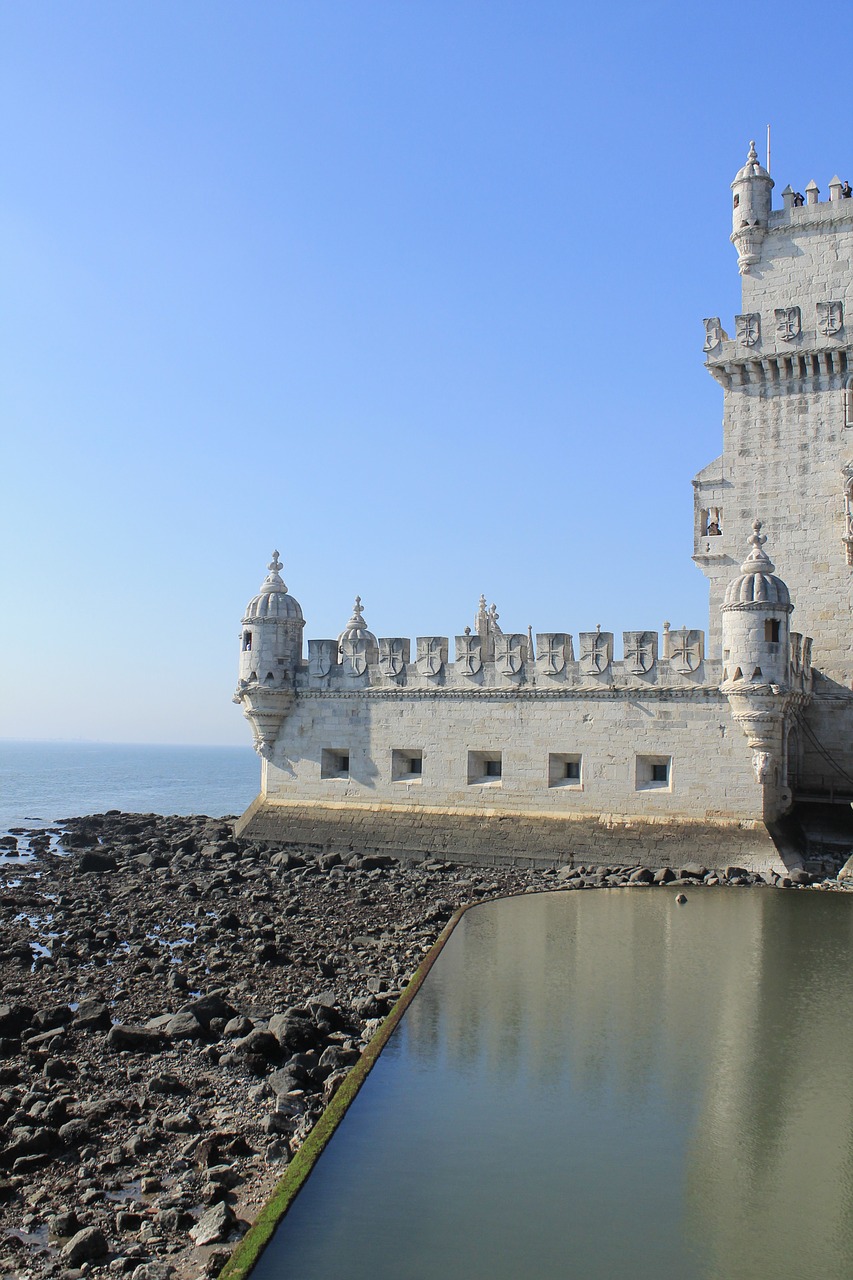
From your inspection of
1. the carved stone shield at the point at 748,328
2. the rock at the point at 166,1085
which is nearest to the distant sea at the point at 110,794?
the carved stone shield at the point at 748,328

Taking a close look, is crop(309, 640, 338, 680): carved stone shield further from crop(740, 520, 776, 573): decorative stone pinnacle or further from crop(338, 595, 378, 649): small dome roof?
crop(740, 520, 776, 573): decorative stone pinnacle

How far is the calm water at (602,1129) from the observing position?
7.51 m

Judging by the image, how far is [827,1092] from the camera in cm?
1023

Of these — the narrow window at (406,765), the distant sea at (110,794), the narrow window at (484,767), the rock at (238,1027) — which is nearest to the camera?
the rock at (238,1027)

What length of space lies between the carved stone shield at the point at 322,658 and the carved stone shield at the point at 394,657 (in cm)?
141

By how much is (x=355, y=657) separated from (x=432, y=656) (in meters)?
2.17

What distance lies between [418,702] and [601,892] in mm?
7221

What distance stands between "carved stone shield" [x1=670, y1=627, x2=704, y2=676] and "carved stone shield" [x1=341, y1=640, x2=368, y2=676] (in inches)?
307

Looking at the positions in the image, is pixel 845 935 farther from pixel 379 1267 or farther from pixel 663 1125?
pixel 379 1267

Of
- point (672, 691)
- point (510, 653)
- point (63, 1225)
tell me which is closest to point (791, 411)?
point (672, 691)

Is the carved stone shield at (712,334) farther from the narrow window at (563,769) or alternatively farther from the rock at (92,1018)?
the rock at (92,1018)

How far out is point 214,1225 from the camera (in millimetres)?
7879

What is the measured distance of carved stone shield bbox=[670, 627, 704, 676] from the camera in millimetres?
22234

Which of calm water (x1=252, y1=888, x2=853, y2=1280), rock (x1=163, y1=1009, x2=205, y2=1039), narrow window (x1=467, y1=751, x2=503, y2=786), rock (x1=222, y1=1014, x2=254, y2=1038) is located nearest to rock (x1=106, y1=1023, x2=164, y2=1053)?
rock (x1=163, y1=1009, x2=205, y2=1039)
